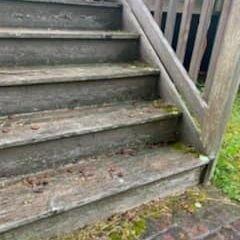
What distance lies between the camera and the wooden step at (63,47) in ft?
6.18

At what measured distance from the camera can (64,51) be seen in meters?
2.05

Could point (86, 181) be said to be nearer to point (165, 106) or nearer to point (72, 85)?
point (72, 85)

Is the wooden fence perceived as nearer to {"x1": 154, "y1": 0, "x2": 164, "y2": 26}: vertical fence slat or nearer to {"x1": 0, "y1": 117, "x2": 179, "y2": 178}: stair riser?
{"x1": 154, "y1": 0, "x2": 164, "y2": 26}: vertical fence slat

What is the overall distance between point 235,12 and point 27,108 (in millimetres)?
1139

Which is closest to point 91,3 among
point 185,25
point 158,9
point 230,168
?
point 158,9

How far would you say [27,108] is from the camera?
179 centimetres

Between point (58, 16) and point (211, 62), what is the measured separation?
1.03 m

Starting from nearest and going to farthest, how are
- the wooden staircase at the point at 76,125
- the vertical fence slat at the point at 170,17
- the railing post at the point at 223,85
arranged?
1. the wooden staircase at the point at 76,125
2. the railing post at the point at 223,85
3. the vertical fence slat at the point at 170,17

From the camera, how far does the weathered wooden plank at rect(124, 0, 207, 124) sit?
1.94 m

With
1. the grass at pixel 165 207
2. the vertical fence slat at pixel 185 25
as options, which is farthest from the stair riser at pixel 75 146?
the vertical fence slat at pixel 185 25

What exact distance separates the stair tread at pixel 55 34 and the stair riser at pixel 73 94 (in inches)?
12.2

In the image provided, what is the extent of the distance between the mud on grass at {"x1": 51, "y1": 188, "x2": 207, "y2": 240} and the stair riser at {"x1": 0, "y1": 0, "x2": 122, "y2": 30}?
1.27m

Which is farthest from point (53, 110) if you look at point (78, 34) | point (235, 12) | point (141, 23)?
point (235, 12)

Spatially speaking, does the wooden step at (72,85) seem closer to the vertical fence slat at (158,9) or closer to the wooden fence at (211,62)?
the wooden fence at (211,62)
